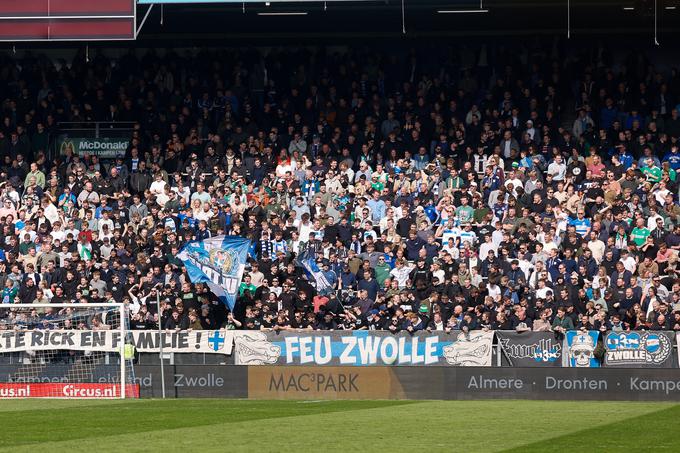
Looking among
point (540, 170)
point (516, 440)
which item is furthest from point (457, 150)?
point (516, 440)

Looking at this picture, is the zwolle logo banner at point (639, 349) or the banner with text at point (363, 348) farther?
the banner with text at point (363, 348)

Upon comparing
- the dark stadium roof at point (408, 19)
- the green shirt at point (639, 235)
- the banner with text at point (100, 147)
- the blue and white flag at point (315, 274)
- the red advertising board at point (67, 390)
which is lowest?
the red advertising board at point (67, 390)

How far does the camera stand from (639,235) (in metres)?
32.1

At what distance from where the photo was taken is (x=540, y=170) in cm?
3556

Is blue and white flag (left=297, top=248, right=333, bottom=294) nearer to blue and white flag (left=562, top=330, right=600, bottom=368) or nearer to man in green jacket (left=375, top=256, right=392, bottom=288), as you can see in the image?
man in green jacket (left=375, top=256, right=392, bottom=288)

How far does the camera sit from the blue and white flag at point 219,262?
106ft

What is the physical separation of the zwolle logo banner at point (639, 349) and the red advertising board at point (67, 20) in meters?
14.7

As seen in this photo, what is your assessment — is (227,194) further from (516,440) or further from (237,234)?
(516,440)

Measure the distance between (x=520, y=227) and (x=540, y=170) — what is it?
10.7 ft

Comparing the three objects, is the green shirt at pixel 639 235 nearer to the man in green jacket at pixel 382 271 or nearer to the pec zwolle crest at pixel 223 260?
the man in green jacket at pixel 382 271

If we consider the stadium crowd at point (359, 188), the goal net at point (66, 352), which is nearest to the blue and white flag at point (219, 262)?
the stadium crowd at point (359, 188)

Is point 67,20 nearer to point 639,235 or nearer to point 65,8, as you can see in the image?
point 65,8

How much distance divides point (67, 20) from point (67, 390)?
10227 millimetres

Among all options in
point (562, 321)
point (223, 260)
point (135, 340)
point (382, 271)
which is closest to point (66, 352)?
point (135, 340)
